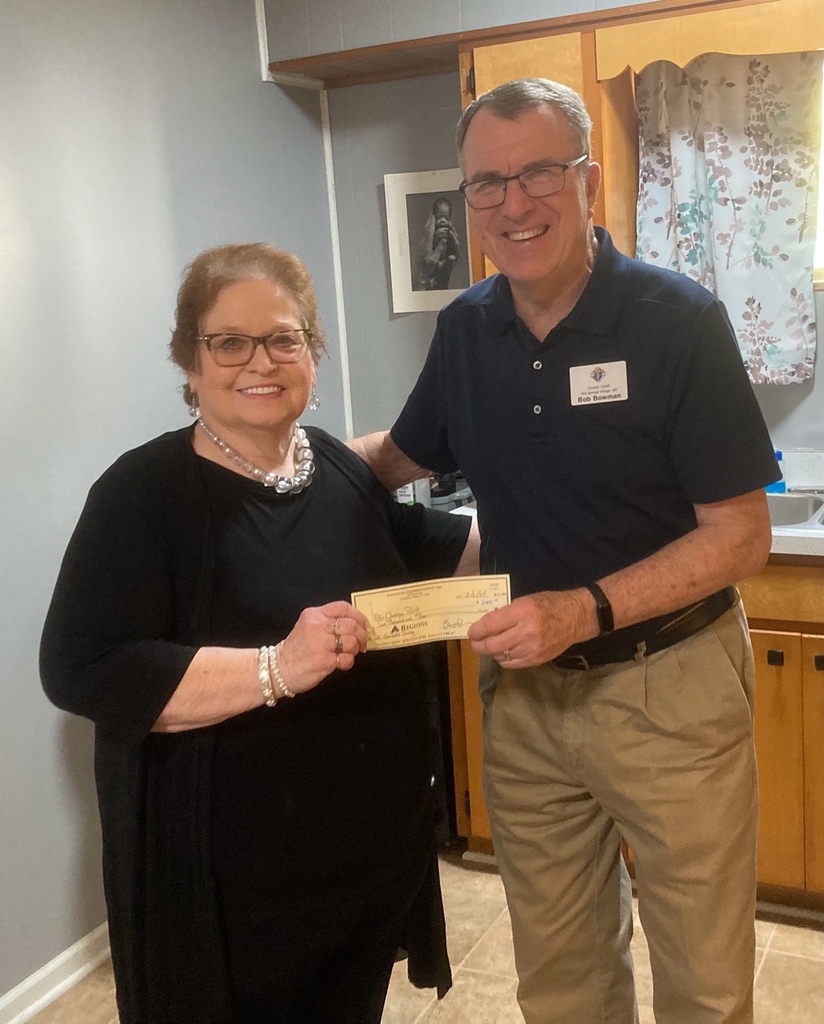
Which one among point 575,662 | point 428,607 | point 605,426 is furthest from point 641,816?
point 605,426

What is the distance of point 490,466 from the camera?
1603 mm

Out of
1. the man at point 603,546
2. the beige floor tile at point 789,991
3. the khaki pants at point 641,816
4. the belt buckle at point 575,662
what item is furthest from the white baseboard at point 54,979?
the beige floor tile at point 789,991

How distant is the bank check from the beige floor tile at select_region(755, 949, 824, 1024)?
131 centimetres

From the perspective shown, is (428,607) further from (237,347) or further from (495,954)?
(495,954)

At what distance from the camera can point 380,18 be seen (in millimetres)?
2668

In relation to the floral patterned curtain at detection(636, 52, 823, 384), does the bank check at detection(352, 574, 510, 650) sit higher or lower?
lower

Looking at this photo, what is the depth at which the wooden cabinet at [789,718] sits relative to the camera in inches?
90.7

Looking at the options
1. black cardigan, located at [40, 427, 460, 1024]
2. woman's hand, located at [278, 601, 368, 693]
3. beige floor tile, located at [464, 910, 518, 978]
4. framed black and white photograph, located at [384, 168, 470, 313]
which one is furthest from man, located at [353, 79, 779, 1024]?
framed black and white photograph, located at [384, 168, 470, 313]

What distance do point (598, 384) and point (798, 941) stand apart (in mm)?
1611

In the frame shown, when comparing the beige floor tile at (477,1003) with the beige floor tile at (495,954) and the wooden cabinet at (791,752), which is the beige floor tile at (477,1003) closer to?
the beige floor tile at (495,954)

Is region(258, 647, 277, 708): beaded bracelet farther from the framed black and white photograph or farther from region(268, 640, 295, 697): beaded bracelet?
the framed black and white photograph

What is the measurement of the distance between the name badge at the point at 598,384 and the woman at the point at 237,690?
1.23 feet

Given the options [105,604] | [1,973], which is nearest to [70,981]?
[1,973]

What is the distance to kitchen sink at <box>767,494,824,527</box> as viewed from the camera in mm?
2684
